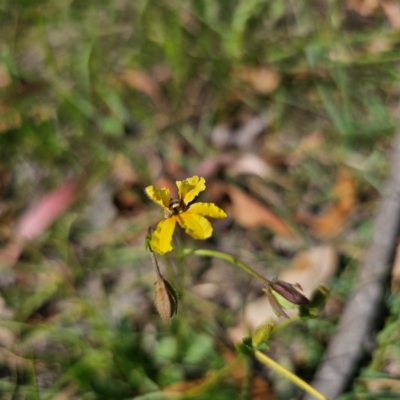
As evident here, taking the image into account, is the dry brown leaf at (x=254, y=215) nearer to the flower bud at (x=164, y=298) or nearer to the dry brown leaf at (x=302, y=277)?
the dry brown leaf at (x=302, y=277)

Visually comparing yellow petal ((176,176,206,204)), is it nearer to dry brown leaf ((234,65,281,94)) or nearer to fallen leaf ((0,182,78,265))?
fallen leaf ((0,182,78,265))

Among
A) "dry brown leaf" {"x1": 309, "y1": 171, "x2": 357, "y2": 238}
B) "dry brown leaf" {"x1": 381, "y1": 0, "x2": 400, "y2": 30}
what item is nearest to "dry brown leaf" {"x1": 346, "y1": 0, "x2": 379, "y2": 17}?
"dry brown leaf" {"x1": 381, "y1": 0, "x2": 400, "y2": 30}

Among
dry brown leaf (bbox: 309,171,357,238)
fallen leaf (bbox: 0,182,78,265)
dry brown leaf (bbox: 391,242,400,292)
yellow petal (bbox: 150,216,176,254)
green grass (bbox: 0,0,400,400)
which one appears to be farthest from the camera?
fallen leaf (bbox: 0,182,78,265)

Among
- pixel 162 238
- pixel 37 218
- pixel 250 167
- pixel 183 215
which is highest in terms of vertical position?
pixel 250 167

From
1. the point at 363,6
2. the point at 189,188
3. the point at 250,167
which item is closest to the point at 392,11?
the point at 363,6

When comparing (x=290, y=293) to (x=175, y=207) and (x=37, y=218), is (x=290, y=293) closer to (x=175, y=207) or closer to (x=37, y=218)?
(x=175, y=207)

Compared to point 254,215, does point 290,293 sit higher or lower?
lower
